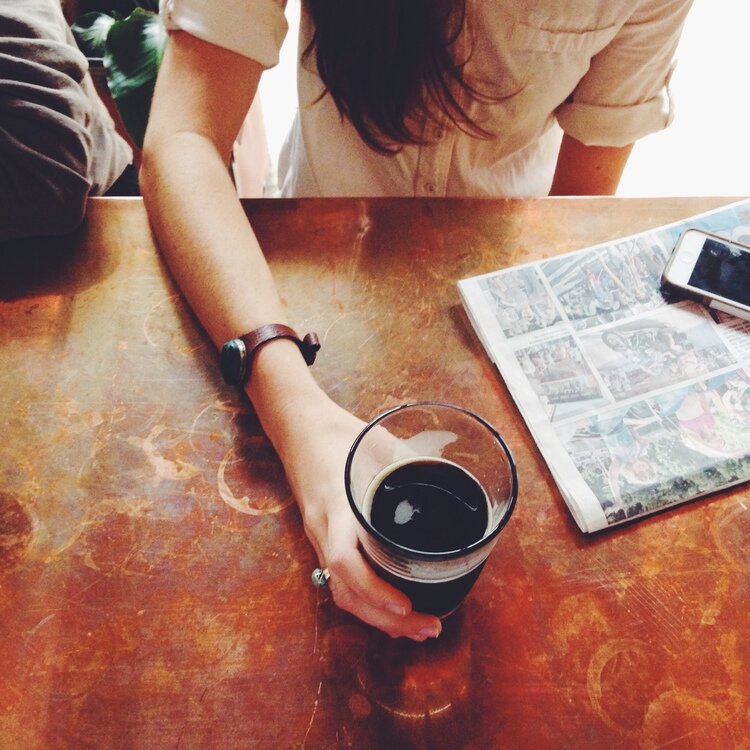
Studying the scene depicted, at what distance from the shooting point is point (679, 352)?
0.67 m

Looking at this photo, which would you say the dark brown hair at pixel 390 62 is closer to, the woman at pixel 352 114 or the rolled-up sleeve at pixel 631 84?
the woman at pixel 352 114

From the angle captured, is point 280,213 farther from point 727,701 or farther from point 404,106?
point 727,701

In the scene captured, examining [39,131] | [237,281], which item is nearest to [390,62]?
[237,281]

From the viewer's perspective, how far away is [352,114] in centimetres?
80

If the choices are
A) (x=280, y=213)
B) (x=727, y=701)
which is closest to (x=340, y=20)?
(x=280, y=213)

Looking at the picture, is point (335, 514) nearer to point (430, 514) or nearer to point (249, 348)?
point (430, 514)

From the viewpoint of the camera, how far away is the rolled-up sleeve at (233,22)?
0.69m

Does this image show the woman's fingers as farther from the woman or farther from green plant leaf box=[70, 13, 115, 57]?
green plant leaf box=[70, 13, 115, 57]

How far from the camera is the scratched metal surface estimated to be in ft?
1.49

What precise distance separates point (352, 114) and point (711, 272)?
19.4 inches

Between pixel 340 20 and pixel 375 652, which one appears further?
pixel 340 20

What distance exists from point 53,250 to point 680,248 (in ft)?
2.52

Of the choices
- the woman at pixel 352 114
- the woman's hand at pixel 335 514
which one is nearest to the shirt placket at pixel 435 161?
the woman at pixel 352 114

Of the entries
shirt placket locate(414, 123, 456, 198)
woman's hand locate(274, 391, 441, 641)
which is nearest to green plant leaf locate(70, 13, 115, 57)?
shirt placket locate(414, 123, 456, 198)
